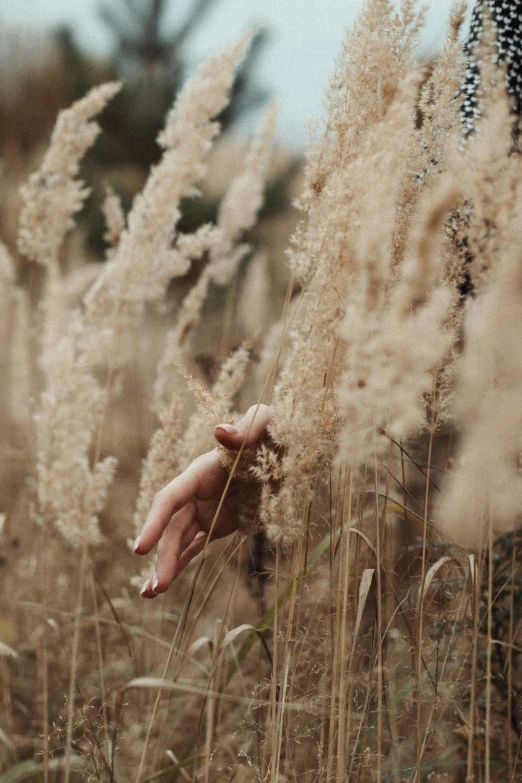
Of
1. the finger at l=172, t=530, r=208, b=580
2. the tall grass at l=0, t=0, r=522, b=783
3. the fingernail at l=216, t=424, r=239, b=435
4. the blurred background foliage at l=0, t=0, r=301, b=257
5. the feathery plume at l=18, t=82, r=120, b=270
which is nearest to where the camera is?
the tall grass at l=0, t=0, r=522, b=783

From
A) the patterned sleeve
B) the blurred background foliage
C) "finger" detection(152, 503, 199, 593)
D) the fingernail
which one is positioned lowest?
"finger" detection(152, 503, 199, 593)

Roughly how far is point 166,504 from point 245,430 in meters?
0.15

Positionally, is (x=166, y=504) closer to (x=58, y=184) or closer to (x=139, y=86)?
(x=58, y=184)

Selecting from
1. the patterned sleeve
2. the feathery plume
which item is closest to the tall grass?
the feathery plume

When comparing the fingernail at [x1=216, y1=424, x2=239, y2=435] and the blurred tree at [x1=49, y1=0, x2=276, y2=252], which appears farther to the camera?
the blurred tree at [x1=49, y1=0, x2=276, y2=252]

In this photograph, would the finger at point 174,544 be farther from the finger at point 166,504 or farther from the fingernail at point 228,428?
the fingernail at point 228,428

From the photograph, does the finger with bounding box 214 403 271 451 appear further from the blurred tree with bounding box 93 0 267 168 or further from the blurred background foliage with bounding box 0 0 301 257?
the blurred tree with bounding box 93 0 267 168

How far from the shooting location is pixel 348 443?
0.66 m

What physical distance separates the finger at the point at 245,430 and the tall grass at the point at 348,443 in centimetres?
3

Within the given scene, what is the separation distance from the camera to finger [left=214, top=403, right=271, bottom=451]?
90 centimetres

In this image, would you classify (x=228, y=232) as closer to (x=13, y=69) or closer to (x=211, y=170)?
(x=211, y=170)

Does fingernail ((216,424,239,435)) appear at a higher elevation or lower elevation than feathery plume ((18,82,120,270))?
lower

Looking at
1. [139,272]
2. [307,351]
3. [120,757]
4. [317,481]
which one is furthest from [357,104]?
[120,757]

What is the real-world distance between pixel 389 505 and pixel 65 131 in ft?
3.63
